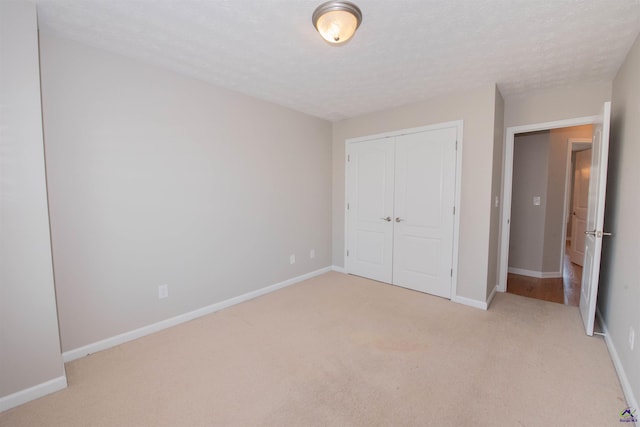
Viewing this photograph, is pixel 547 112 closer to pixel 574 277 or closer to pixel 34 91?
pixel 574 277

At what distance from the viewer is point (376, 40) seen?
202 cm

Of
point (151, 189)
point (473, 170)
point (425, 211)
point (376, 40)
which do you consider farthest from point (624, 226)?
point (151, 189)

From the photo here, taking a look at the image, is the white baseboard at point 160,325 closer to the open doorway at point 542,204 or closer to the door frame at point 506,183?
the door frame at point 506,183

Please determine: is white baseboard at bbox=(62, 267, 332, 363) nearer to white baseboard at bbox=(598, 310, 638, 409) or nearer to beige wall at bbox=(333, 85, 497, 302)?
beige wall at bbox=(333, 85, 497, 302)

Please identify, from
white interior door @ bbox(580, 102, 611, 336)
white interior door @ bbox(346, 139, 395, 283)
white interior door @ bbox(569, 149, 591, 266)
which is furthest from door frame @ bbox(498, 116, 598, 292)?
white interior door @ bbox(569, 149, 591, 266)

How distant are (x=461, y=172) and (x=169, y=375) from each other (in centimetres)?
337

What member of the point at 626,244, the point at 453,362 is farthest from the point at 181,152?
the point at 626,244

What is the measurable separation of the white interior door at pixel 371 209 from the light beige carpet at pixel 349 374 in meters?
1.12

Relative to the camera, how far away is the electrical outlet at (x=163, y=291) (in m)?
2.63

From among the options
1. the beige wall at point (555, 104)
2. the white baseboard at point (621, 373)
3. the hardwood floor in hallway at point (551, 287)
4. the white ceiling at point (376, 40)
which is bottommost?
the hardwood floor in hallway at point (551, 287)

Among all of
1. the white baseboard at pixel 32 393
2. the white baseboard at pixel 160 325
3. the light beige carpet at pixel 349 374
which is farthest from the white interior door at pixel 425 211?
the white baseboard at pixel 32 393

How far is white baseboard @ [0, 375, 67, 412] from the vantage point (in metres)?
1.67

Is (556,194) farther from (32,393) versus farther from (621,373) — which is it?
(32,393)

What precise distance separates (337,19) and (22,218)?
225 cm
